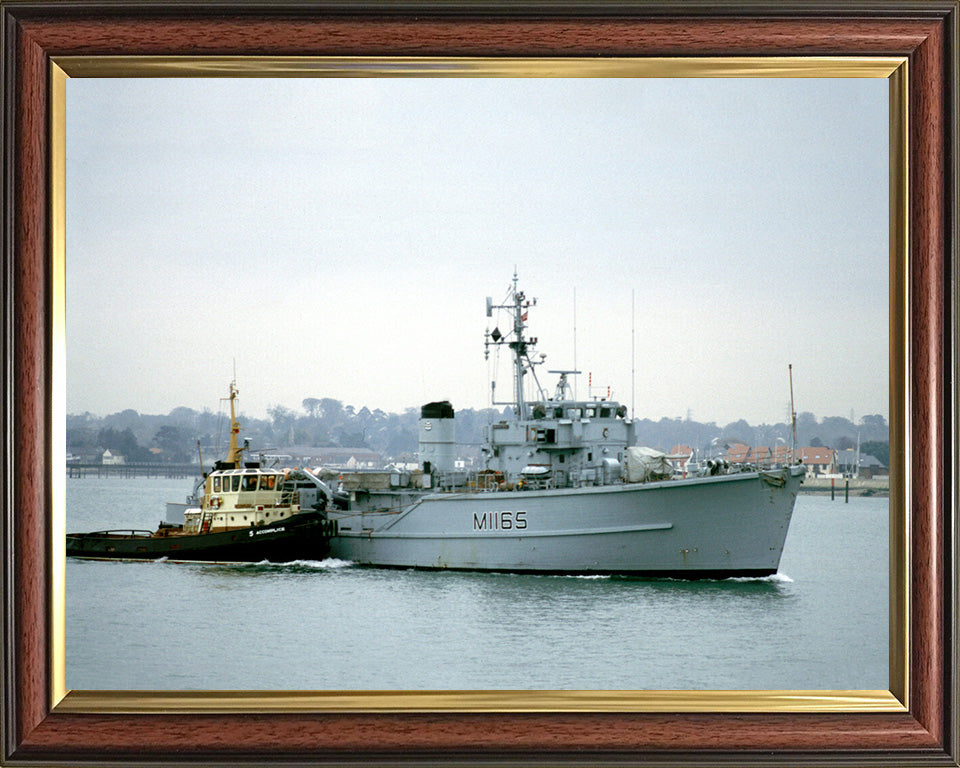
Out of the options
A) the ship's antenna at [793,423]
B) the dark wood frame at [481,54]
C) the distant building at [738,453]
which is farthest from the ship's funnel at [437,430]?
the dark wood frame at [481,54]

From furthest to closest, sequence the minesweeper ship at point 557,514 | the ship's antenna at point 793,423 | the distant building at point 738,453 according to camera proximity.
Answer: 1. the minesweeper ship at point 557,514
2. the distant building at point 738,453
3. the ship's antenna at point 793,423

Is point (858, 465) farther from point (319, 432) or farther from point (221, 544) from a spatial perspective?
point (221, 544)

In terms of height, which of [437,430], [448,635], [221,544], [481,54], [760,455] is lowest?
[221,544]

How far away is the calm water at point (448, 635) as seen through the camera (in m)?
3.73

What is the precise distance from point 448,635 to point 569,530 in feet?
26.1

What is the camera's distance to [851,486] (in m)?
4.33

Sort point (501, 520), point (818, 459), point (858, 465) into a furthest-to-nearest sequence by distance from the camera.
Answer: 1. point (501, 520)
2. point (818, 459)
3. point (858, 465)

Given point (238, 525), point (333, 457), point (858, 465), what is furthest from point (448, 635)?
point (238, 525)

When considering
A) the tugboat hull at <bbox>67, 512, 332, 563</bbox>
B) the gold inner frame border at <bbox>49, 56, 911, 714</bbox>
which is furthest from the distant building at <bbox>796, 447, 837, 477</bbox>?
the tugboat hull at <bbox>67, 512, 332, 563</bbox>

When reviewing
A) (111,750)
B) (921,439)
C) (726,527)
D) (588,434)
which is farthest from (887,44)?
(726,527)

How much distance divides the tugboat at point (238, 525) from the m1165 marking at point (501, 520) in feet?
6.74

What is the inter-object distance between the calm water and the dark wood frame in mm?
167

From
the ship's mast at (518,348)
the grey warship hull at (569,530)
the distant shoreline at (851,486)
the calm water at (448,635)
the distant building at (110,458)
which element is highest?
the ship's mast at (518,348)

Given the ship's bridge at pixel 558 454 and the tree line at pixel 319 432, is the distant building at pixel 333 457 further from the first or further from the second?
the ship's bridge at pixel 558 454
